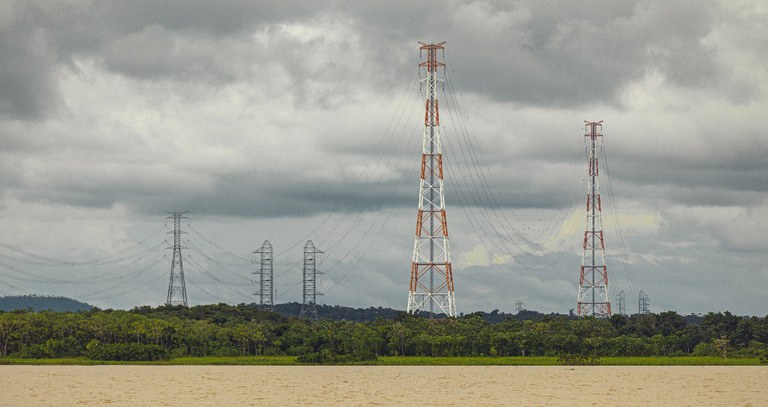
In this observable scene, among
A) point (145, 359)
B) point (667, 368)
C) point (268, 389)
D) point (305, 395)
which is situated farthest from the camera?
point (145, 359)

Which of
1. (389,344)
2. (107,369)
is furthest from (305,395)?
(389,344)

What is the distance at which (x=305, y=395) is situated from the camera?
107562mm

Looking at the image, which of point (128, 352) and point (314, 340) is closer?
point (128, 352)

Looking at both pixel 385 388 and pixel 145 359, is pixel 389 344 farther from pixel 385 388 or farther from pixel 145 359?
pixel 385 388

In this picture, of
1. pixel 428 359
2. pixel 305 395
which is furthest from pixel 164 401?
pixel 428 359

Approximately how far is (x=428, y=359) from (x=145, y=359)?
46549mm

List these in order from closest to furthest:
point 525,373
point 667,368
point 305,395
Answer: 1. point 305,395
2. point 525,373
3. point 667,368

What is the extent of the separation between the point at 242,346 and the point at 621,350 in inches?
2577

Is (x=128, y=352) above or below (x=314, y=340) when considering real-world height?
below

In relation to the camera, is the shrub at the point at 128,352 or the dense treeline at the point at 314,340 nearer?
the shrub at the point at 128,352

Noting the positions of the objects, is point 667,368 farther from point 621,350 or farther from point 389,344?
point 389,344

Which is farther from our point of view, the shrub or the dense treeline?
the dense treeline

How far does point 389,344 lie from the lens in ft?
604

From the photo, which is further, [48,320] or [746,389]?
[48,320]
